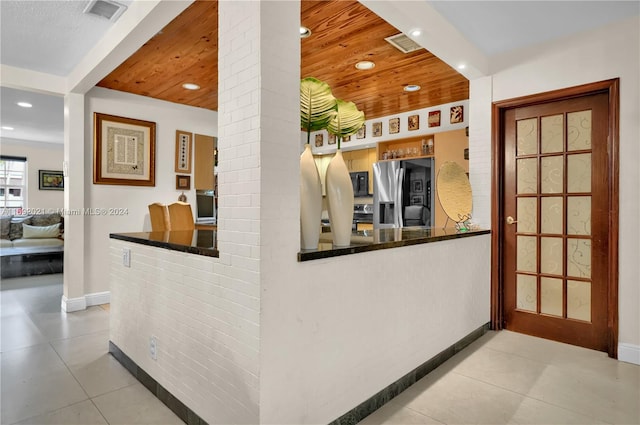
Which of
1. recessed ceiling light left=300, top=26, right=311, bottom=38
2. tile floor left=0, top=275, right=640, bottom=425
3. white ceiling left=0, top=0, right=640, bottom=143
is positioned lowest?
tile floor left=0, top=275, right=640, bottom=425

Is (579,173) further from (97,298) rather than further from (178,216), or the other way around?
(97,298)

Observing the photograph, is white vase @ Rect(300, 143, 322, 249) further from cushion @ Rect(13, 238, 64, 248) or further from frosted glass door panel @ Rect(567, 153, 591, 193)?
cushion @ Rect(13, 238, 64, 248)

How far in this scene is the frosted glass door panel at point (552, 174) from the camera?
9.20 feet

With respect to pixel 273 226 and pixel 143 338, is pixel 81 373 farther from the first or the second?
pixel 273 226

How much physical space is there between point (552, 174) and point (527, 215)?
37cm

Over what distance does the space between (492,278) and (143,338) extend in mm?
2662

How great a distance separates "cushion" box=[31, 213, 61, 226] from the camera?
6854 millimetres

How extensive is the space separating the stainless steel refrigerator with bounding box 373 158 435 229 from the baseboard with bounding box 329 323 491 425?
79.4 inches

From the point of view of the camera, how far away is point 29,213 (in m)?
7.42

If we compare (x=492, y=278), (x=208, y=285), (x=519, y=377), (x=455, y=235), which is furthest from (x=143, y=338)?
(x=492, y=278)

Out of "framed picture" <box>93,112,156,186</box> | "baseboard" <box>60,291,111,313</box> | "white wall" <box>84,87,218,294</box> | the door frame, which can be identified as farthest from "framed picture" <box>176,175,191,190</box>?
the door frame

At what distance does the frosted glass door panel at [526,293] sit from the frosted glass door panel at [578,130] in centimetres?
108

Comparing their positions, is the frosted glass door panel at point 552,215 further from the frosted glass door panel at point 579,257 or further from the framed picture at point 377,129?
the framed picture at point 377,129

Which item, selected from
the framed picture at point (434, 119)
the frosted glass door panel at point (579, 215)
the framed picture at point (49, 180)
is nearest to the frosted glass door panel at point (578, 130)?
the frosted glass door panel at point (579, 215)
